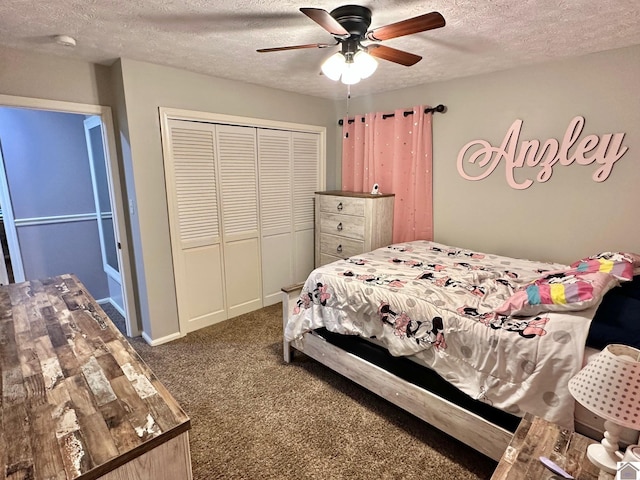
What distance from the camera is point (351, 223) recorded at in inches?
137

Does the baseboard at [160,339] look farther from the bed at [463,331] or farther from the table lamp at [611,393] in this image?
the table lamp at [611,393]

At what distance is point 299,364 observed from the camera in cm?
259

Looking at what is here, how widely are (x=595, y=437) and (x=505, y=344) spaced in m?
0.47

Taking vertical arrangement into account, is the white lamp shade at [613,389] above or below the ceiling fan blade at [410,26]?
below

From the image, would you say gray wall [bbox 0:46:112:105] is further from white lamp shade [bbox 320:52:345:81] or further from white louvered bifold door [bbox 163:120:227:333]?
white lamp shade [bbox 320:52:345:81]

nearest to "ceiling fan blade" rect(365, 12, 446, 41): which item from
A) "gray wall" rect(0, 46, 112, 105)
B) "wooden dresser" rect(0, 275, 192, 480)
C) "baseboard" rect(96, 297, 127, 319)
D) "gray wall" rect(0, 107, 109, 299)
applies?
"wooden dresser" rect(0, 275, 192, 480)

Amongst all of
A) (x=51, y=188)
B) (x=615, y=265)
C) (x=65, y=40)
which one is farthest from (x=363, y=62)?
(x=51, y=188)

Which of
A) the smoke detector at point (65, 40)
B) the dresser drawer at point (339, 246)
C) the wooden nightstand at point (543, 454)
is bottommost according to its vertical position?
the wooden nightstand at point (543, 454)

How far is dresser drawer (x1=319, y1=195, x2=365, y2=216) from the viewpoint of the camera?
133 inches

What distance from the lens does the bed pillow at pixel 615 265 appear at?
1662 millimetres

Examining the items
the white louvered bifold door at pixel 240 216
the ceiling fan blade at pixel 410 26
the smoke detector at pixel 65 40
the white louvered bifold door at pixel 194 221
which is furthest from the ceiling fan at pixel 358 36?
the white louvered bifold door at pixel 240 216

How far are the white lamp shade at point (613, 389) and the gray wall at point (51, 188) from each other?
4.35m

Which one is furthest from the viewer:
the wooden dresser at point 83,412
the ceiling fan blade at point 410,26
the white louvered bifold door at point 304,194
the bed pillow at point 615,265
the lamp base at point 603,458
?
the white louvered bifold door at point 304,194

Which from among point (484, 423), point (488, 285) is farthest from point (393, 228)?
point (484, 423)
